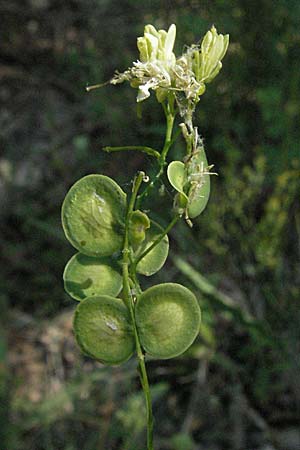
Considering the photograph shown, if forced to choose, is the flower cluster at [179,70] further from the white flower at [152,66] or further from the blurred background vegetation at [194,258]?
the blurred background vegetation at [194,258]

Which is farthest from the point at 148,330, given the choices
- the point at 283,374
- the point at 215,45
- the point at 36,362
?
the point at 36,362

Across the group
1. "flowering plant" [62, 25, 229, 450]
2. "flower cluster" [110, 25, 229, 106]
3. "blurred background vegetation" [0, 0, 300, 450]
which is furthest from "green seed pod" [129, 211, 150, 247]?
"blurred background vegetation" [0, 0, 300, 450]

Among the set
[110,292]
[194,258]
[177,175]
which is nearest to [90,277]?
[110,292]

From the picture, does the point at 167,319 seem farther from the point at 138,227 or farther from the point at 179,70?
the point at 179,70

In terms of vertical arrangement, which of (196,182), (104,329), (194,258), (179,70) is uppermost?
(179,70)

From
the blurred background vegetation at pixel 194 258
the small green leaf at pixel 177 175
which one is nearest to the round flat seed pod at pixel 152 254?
the small green leaf at pixel 177 175

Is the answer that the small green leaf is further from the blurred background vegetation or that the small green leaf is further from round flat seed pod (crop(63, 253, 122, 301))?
the blurred background vegetation

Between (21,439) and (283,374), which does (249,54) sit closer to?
(283,374)
